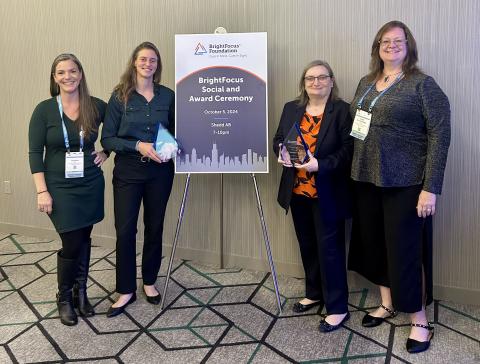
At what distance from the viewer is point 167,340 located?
2387mm

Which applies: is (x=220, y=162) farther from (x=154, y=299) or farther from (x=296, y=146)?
(x=154, y=299)

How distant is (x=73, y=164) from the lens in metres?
2.45

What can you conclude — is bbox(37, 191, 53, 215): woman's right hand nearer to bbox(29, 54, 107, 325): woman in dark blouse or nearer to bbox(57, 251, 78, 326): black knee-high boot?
bbox(29, 54, 107, 325): woman in dark blouse

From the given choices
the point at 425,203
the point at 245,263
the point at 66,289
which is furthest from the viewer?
the point at 245,263

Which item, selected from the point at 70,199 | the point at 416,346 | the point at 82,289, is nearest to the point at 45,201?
the point at 70,199

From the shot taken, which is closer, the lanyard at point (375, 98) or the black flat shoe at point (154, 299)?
the lanyard at point (375, 98)

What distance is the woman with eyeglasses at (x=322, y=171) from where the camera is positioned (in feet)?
7.80

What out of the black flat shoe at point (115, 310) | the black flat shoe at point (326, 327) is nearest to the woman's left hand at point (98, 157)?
the black flat shoe at point (115, 310)

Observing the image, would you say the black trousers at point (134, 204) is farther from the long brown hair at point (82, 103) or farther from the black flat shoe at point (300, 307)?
the black flat shoe at point (300, 307)

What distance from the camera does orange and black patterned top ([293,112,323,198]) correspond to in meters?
2.42

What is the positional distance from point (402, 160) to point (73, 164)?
169 centimetres

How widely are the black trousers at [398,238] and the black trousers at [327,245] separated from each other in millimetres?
150

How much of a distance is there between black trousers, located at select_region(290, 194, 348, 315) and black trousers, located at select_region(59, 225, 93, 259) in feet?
3.92

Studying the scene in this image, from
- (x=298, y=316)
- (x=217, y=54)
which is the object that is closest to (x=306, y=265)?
(x=298, y=316)
